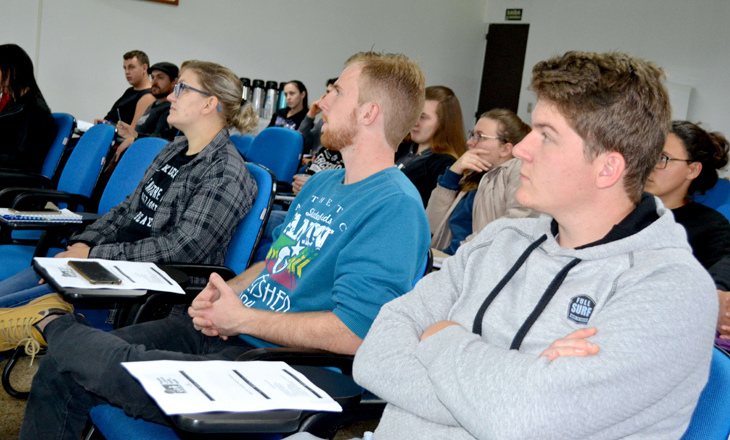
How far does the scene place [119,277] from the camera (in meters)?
1.54

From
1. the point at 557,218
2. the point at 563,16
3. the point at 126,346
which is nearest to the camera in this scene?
the point at 557,218

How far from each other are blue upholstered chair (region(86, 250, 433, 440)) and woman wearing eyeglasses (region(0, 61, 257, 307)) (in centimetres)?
70

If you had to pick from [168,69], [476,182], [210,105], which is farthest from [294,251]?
[168,69]

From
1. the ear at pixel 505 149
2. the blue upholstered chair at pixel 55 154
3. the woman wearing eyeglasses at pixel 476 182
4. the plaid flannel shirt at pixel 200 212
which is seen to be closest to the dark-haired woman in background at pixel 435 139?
the woman wearing eyeglasses at pixel 476 182

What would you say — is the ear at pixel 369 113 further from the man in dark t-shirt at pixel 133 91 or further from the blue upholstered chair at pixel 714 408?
the man in dark t-shirt at pixel 133 91

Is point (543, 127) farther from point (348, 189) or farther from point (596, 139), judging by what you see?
point (348, 189)

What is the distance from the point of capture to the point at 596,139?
0.97m

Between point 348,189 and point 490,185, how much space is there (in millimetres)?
1114

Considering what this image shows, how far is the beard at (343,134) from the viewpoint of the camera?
1.68 metres

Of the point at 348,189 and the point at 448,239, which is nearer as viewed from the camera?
the point at 348,189

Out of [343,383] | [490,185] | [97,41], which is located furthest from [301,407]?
[97,41]

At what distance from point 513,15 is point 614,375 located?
9089mm

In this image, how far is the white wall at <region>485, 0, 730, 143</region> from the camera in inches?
246

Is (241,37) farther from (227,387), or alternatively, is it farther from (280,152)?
(227,387)
